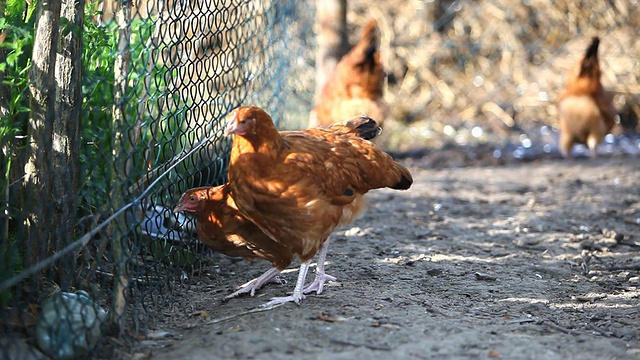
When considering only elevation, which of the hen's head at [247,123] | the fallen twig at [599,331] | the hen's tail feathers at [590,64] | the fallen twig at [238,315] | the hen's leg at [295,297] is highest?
the hen's tail feathers at [590,64]

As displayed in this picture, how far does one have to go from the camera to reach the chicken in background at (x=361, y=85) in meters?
7.24

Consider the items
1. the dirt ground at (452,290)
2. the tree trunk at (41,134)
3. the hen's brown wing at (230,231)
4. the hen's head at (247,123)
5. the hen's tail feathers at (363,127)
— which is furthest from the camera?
the hen's tail feathers at (363,127)

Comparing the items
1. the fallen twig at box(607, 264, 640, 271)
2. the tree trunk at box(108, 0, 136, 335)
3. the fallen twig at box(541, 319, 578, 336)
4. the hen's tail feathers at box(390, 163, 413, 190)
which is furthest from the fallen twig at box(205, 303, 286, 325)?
the fallen twig at box(607, 264, 640, 271)

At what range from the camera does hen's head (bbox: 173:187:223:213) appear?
3.87 metres

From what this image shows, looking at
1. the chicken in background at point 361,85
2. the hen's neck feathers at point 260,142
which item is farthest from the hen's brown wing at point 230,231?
the chicken in background at point 361,85

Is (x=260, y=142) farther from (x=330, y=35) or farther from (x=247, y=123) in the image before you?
(x=330, y=35)

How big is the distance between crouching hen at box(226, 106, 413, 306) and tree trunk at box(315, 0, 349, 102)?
4.40 metres

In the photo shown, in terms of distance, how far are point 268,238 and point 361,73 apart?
12.2 feet

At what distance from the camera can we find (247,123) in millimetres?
3408

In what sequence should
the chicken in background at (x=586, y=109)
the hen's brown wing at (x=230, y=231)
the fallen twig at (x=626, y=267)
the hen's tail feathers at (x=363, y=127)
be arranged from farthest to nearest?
the chicken in background at (x=586, y=109), the fallen twig at (x=626, y=267), the hen's tail feathers at (x=363, y=127), the hen's brown wing at (x=230, y=231)

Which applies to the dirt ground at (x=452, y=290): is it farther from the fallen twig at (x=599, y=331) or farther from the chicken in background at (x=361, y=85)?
the chicken in background at (x=361, y=85)

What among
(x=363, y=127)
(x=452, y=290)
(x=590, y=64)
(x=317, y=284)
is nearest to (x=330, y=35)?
(x=590, y=64)

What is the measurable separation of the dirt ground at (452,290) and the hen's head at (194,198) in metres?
0.47

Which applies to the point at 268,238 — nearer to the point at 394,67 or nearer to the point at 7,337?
the point at 7,337
